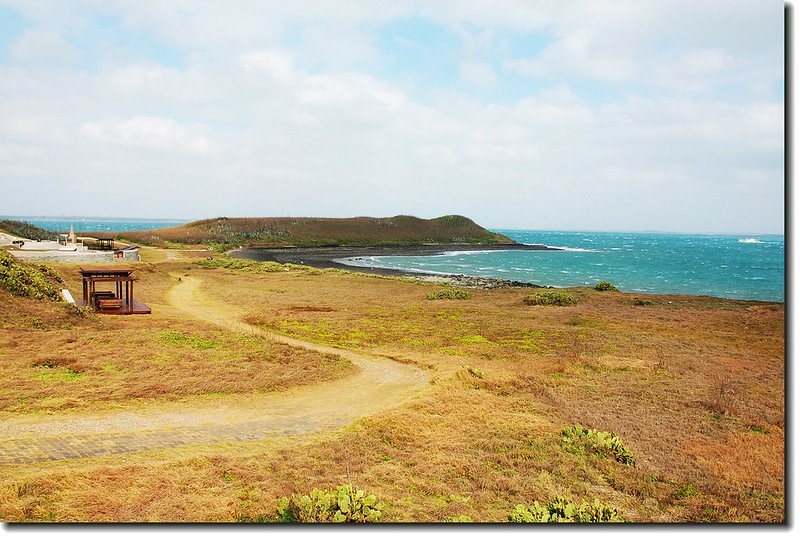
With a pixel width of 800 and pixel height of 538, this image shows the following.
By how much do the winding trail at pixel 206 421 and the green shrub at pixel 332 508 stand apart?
357 centimetres

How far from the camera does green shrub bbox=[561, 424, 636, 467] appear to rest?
10719mm

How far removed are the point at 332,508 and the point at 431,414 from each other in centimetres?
572

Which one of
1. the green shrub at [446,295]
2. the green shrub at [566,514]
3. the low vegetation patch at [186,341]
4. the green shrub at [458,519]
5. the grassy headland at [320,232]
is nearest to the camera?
the green shrub at [566,514]

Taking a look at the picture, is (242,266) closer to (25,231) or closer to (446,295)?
(25,231)

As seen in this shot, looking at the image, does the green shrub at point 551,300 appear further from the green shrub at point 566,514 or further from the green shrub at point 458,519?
the green shrub at point 458,519

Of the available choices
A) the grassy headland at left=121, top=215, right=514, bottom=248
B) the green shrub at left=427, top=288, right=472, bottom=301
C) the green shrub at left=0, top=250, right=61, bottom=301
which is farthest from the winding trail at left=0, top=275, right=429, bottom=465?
the grassy headland at left=121, top=215, right=514, bottom=248

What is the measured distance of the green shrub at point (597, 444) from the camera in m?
10.7

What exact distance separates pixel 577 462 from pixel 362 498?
510cm

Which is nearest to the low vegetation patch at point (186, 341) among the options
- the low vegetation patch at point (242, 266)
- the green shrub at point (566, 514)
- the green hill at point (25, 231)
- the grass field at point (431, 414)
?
the grass field at point (431, 414)

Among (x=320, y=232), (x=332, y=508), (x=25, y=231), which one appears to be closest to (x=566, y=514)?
(x=332, y=508)

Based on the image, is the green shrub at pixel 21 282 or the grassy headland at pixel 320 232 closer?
the green shrub at pixel 21 282

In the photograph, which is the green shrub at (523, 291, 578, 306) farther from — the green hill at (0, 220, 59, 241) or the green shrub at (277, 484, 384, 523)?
the green hill at (0, 220, 59, 241)

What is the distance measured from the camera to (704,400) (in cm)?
1513

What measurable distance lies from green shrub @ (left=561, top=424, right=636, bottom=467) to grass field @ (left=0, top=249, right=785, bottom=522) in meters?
0.10
